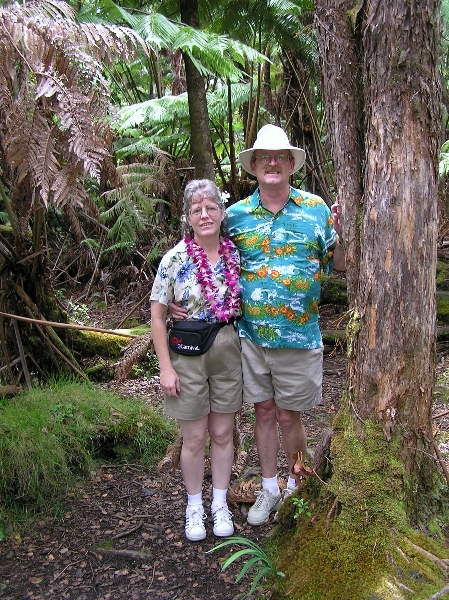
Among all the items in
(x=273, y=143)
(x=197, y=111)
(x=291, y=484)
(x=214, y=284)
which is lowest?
(x=291, y=484)

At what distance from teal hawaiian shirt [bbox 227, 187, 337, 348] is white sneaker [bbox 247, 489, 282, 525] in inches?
Result: 36.7

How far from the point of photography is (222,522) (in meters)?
2.92

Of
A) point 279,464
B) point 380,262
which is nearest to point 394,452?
point 380,262

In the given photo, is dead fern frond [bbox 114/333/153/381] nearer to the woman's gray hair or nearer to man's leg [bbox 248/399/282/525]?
man's leg [bbox 248/399/282/525]

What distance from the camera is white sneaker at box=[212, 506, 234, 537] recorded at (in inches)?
114

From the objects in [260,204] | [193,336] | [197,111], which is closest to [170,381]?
[193,336]

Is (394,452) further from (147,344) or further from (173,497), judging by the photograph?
(147,344)

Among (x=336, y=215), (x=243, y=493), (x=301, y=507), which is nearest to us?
(x=301, y=507)

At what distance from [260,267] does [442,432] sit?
2096 mm

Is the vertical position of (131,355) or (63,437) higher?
(131,355)

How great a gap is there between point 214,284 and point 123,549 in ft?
4.89

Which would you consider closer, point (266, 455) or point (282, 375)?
point (282, 375)

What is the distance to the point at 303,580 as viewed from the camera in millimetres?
2236

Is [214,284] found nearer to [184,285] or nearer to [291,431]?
[184,285]
